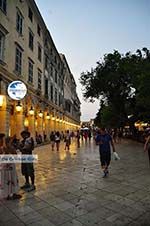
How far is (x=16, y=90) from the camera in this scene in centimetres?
1609

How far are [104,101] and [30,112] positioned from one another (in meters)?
21.6

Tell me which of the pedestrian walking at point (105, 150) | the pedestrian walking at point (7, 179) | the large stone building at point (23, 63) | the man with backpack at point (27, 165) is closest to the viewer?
the pedestrian walking at point (7, 179)

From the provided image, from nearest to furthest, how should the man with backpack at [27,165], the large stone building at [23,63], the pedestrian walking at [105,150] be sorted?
1. the man with backpack at [27,165]
2. the pedestrian walking at [105,150]
3. the large stone building at [23,63]

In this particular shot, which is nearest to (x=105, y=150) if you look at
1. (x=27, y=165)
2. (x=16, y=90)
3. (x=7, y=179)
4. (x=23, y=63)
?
(x=27, y=165)

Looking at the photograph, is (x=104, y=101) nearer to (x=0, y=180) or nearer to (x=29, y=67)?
(x=29, y=67)

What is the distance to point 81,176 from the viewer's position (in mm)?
8258

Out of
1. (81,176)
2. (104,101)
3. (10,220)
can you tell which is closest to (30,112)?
(81,176)

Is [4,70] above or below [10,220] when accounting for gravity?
above

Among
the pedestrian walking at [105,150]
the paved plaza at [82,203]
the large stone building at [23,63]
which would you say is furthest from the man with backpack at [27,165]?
the large stone building at [23,63]

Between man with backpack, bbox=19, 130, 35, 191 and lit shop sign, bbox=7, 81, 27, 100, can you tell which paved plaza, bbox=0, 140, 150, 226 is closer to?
man with backpack, bbox=19, 130, 35, 191

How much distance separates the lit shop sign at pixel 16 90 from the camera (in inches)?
602

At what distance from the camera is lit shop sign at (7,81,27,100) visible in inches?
602

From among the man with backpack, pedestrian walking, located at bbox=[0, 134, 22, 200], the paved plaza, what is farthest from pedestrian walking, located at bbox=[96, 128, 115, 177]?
pedestrian walking, located at bbox=[0, 134, 22, 200]

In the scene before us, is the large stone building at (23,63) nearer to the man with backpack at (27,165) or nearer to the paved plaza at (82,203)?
the man with backpack at (27,165)
